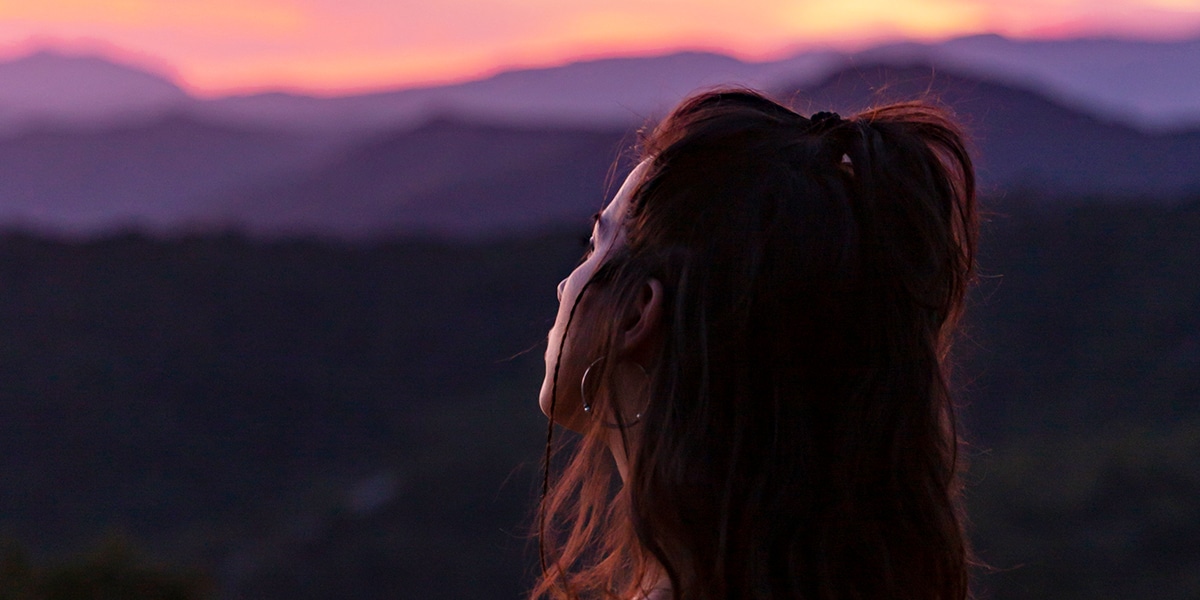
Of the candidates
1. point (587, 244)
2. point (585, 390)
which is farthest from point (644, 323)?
point (587, 244)

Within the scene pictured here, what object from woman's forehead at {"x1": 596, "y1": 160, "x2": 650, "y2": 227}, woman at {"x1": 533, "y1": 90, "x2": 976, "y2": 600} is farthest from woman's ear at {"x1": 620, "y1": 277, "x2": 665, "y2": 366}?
woman's forehead at {"x1": 596, "y1": 160, "x2": 650, "y2": 227}

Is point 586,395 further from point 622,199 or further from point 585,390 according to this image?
point 622,199

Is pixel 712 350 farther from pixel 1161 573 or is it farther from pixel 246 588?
pixel 246 588

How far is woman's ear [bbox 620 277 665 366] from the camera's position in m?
1.06

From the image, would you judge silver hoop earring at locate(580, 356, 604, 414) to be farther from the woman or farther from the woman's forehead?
the woman's forehead

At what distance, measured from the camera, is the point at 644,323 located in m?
1.07

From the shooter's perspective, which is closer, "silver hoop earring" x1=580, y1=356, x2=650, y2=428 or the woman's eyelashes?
"silver hoop earring" x1=580, y1=356, x2=650, y2=428

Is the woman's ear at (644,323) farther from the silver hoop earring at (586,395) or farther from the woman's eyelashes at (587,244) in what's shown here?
the woman's eyelashes at (587,244)

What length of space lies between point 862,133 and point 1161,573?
785cm

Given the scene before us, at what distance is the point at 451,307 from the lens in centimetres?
1380

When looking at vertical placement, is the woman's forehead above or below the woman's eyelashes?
above

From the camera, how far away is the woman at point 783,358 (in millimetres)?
1024

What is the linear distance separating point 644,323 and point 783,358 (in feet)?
0.46

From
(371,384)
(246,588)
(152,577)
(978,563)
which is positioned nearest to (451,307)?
(371,384)
